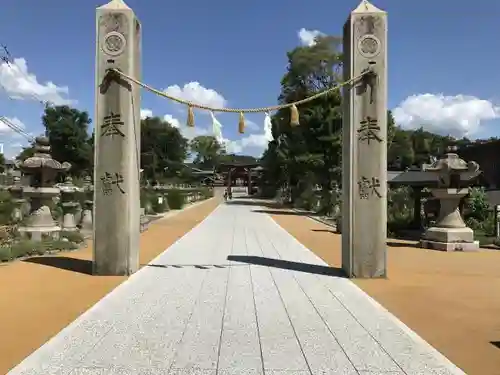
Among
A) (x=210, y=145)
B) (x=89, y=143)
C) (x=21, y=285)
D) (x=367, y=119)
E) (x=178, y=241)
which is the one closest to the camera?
(x=21, y=285)

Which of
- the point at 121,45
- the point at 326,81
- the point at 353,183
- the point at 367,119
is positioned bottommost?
the point at 353,183

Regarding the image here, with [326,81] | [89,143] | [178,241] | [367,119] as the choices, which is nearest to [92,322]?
[367,119]

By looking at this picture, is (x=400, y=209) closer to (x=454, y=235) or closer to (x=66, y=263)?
(x=454, y=235)

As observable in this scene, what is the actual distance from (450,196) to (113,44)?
961 centimetres

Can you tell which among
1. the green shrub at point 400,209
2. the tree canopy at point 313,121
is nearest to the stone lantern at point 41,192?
the green shrub at point 400,209

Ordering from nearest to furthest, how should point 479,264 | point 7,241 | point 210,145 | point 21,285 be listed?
1. point 21,285
2. point 479,264
3. point 7,241
4. point 210,145

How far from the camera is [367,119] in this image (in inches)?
336

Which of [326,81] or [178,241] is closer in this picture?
[178,241]

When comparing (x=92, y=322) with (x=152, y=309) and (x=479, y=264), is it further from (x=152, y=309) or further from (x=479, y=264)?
(x=479, y=264)

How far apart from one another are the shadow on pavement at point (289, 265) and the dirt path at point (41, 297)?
2.15 meters

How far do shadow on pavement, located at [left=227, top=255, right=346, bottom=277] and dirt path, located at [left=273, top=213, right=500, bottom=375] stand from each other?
2.36 feet

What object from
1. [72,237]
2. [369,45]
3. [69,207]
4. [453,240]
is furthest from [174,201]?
[369,45]

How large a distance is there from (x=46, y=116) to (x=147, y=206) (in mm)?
39428

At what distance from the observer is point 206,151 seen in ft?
323
